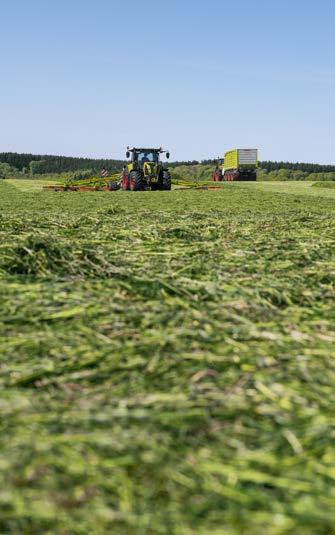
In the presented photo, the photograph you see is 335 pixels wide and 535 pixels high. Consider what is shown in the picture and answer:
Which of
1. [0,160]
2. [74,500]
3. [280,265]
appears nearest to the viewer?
[74,500]

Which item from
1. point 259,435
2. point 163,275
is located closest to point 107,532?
point 259,435

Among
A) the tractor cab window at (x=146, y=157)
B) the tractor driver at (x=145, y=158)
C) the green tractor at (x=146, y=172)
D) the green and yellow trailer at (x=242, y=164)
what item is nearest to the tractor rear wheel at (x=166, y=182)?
the green tractor at (x=146, y=172)

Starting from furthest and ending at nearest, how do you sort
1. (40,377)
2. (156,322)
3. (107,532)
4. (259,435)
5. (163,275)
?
(163,275)
(156,322)
(40,377)
(259,435)
(107,532)

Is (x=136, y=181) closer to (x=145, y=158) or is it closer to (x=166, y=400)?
(x=145, y=158)

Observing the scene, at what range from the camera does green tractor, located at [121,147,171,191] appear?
30761 millimetres

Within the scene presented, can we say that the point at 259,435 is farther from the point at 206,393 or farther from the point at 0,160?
the point at 0,160

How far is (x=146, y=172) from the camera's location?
31.1m

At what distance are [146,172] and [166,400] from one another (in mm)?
29256

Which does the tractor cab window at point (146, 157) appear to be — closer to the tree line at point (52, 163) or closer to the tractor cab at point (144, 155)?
the tractor cab at point (144, 155)

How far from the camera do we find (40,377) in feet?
8.91

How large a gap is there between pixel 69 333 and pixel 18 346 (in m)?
0.29

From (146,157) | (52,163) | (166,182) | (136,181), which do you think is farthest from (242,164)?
(52,163)

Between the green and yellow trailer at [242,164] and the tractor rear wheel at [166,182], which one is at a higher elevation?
the green and yellow trailer at [242,164]

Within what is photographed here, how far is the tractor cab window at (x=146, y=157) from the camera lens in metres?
31.8
